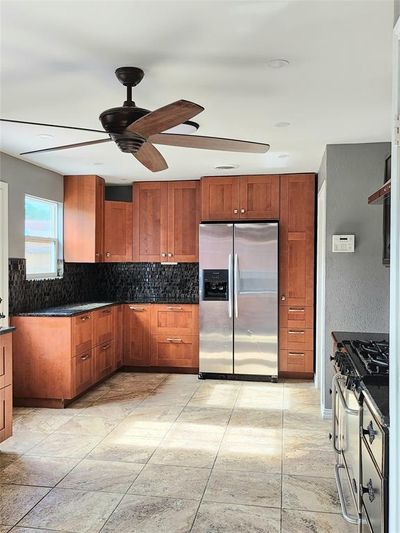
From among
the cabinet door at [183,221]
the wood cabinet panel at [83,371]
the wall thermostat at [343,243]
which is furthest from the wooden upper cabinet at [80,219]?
the wall thermostat at [343,243]

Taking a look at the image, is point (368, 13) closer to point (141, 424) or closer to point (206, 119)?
point (206, 119)

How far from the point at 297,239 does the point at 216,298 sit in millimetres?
1163

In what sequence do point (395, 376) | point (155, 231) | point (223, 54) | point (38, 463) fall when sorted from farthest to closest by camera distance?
point (155, 231), point (38, 463), point (223, 54), point (395, 376)

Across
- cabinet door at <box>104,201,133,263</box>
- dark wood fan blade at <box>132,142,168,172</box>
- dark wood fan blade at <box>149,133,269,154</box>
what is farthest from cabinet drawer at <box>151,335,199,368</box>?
dark wood fan blade at <box>149,133,269,154</box>

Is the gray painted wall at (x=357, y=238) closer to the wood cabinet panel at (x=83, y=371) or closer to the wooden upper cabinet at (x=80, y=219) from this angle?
the wood cabinet panel at (x=83, y=371)

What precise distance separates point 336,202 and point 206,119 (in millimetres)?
1425

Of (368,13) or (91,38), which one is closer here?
(368,13)

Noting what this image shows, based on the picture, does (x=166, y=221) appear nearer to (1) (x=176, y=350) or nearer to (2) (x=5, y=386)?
(1) (x=176, y=350)

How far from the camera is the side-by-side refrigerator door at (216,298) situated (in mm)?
5453

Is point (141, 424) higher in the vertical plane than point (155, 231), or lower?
lower

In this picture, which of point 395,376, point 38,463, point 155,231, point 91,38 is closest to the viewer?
point 395,376

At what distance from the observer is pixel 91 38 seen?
2.12 metres

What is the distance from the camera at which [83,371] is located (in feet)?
15.5

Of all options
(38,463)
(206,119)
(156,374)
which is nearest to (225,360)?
(156,374)
